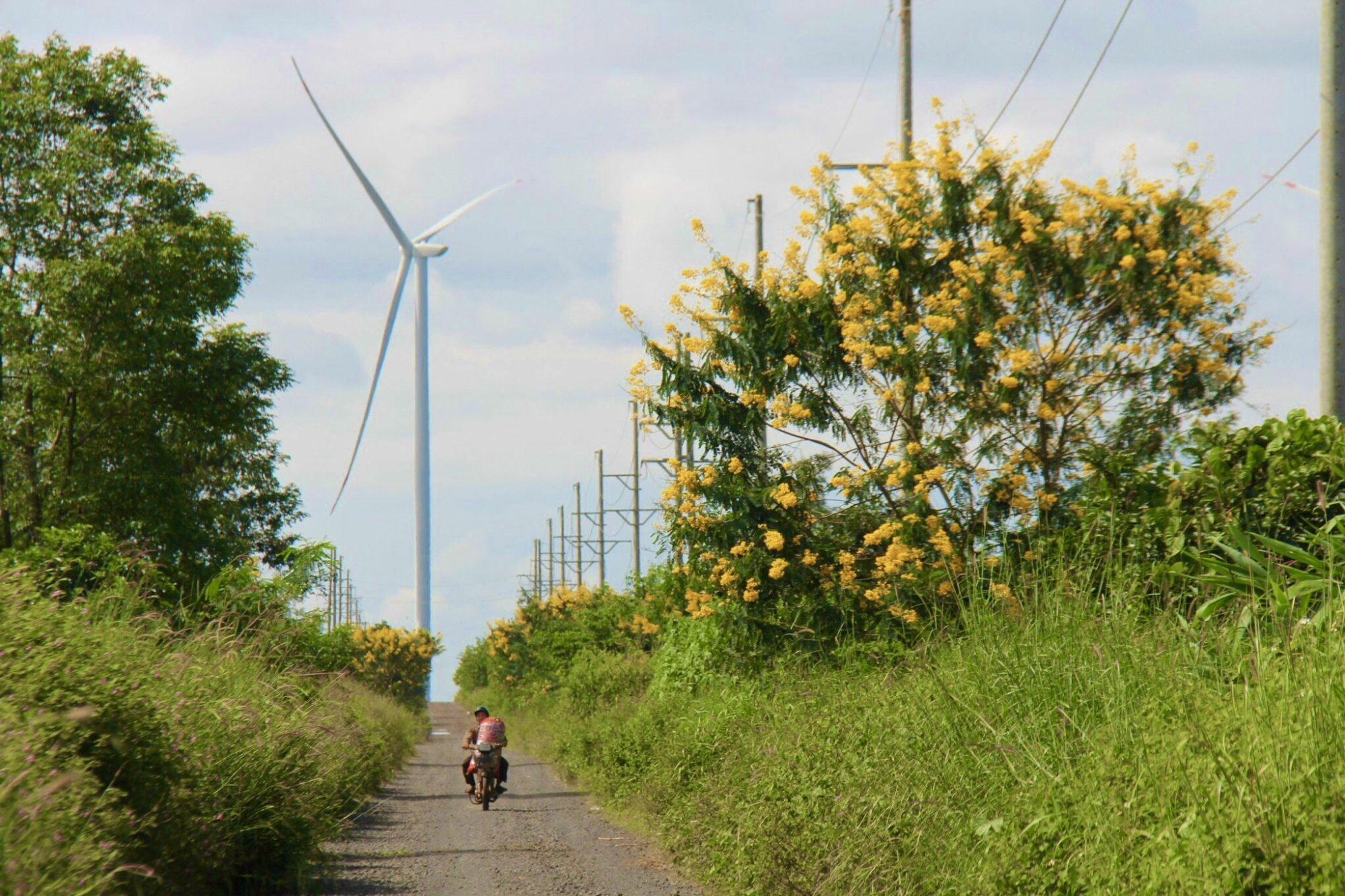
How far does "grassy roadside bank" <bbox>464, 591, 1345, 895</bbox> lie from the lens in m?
4.69

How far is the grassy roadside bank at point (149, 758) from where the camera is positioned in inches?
201

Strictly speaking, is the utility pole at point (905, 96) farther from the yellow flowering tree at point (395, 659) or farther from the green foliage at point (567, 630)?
the yellow flowering tree at point (395, 659)

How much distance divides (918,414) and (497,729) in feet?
36.3

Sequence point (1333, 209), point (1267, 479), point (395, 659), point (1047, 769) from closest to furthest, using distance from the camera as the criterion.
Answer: point (1047, 769), point (1333, 209), point (1267, 479), point (395, 659)

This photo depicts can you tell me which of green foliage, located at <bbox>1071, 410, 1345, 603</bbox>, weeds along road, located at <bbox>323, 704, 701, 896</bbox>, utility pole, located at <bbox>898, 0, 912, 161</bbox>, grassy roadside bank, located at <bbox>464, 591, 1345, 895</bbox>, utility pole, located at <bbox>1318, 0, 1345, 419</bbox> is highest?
utility pole, located at <bbox>898, 0, 912, 161</bbox>

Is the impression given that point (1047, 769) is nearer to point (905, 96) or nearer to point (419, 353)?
point (905, 96)

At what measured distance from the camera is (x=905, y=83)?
16078 mm

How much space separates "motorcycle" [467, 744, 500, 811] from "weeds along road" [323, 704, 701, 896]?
8.1 inches

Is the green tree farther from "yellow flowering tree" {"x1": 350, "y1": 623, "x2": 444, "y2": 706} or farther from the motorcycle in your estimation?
"yellow flowering tree" {"x1": 350, "y1": 623, "x2": 444, "y2": 706}

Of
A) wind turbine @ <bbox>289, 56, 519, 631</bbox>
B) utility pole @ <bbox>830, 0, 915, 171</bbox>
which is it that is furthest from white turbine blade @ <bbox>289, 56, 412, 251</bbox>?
utility pole @ <bbox>830, 0, 915, 171</bbox>

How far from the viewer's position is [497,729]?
2122 cm

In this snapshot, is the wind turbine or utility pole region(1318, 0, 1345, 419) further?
the wind turbine

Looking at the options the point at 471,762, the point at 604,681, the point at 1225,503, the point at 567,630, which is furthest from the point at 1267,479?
the point at 567,630

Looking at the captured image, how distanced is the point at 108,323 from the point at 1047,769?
23433 mm
